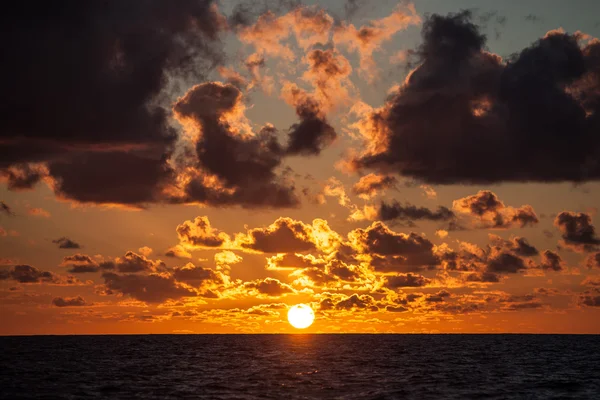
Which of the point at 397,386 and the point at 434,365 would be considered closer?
the point at 397,386

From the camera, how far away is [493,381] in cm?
10538

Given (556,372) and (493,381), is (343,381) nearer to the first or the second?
(493,381)

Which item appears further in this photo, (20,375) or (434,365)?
(434,365)

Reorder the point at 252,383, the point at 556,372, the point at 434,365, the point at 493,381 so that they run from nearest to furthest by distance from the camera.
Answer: the point at 252,383 → the point at 493,381 → the point at 556,372 → the point at 434,365

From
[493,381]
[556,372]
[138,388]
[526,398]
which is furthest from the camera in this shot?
[556,372]

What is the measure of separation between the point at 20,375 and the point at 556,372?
3558 inches

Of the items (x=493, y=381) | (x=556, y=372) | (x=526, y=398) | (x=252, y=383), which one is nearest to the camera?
(x=526, y=398)

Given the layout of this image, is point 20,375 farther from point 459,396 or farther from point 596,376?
point 596,376

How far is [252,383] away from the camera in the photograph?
319 feet

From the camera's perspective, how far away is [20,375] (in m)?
112

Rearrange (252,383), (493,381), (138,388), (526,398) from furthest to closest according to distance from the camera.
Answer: (493,381)
(252,383)
(138,388)
(526,398)

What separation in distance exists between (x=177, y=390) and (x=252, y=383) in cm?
1261

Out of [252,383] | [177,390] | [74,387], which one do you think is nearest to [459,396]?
[252,383]

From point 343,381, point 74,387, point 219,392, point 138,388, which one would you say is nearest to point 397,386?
point 343,381
